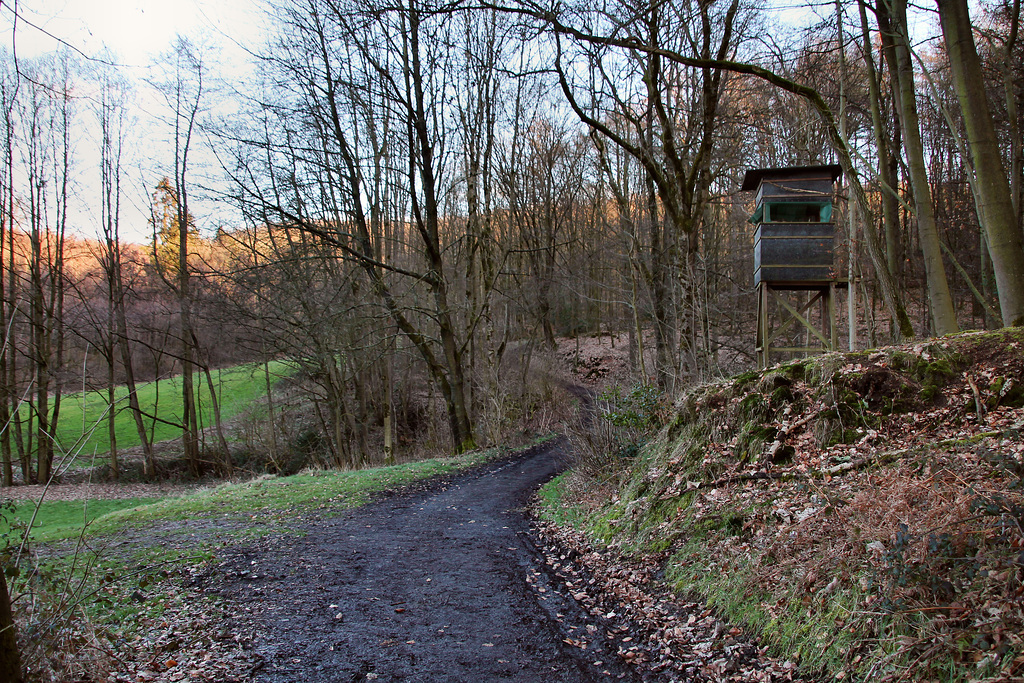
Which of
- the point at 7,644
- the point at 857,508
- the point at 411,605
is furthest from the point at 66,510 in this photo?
the point at 857,508

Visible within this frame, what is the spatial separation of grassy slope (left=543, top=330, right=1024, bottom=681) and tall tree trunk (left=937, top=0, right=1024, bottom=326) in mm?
605

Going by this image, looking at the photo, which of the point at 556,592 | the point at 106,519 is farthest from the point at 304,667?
the point at 106,519

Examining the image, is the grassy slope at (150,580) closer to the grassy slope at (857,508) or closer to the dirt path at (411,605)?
the dirt path at (411,605)

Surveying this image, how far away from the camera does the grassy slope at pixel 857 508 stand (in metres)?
3.19

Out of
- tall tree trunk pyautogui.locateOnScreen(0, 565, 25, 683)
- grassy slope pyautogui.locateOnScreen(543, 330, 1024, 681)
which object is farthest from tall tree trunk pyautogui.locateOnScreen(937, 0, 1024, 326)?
tall tree trunk pyautogui.locateOnScreen(0, 565, 25, 683)

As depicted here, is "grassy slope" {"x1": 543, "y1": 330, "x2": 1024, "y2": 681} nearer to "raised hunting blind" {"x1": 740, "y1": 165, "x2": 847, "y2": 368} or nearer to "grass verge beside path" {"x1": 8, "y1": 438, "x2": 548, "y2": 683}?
"grass verge beside path" {"x1": 8, "y1": 438, "x2": 548, "y2": 683}

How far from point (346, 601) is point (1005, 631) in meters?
4.81

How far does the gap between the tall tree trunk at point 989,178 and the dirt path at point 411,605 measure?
17.0ft

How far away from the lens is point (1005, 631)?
2.87 metres

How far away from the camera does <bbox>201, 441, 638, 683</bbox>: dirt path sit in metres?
4.25

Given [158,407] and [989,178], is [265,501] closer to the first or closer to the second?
[989,178]

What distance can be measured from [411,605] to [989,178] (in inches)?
270

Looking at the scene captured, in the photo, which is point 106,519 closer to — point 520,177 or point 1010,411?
point 1010,411

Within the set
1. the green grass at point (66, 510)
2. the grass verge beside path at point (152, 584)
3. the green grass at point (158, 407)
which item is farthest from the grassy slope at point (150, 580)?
the green grass at point (158, 407)
